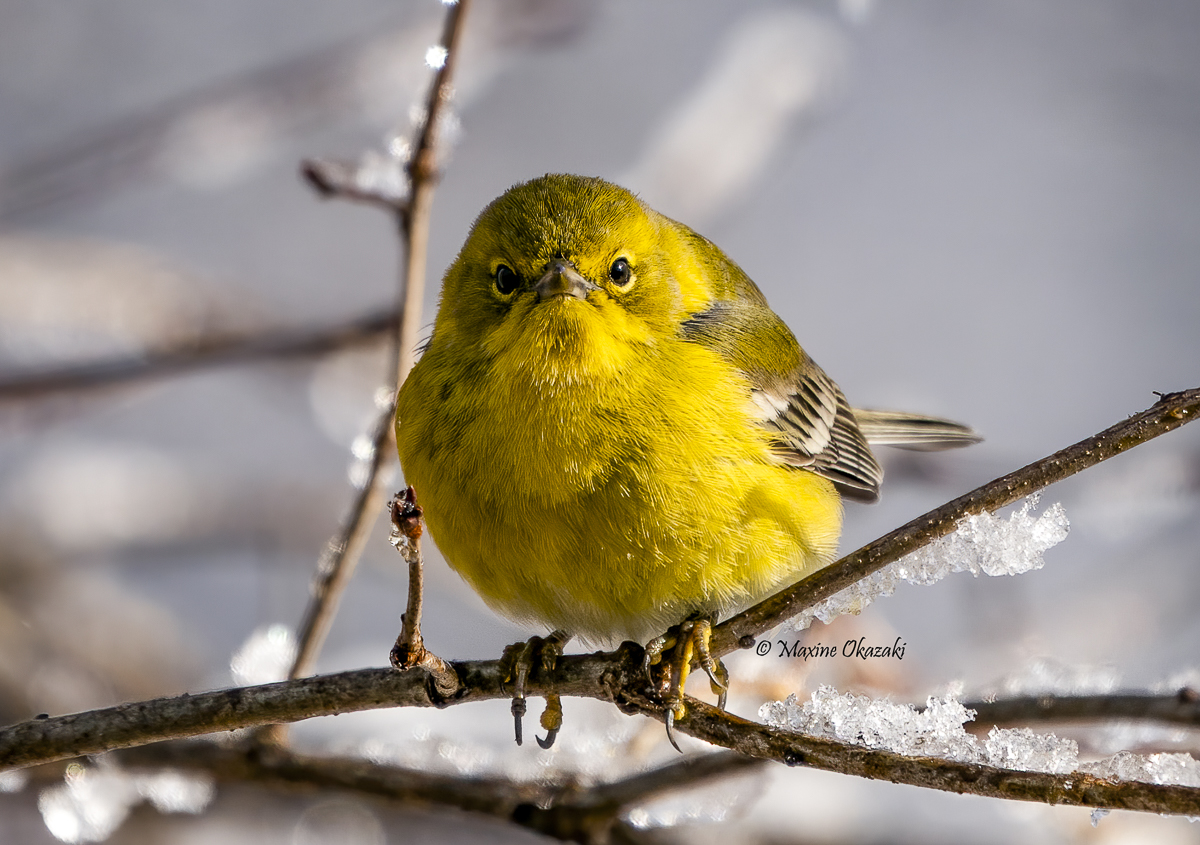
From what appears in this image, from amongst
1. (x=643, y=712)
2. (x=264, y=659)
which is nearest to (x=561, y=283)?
(x=643, y=712)

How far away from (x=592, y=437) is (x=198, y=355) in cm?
192

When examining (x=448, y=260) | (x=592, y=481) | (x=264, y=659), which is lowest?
(x=592, y=481)

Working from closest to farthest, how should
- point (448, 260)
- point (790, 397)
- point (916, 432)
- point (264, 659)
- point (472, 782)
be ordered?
1. point (472, 782)
2. point (790, 397)
3. point (264, 659)
4. point (916, 432)
5. point (448, 260)

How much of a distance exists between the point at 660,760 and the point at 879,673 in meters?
0.86

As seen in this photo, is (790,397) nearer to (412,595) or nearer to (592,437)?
(592,437)

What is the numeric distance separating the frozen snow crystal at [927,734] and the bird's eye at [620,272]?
1.33 metres

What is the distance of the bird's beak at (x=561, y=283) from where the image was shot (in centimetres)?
284

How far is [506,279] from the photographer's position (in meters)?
3.04

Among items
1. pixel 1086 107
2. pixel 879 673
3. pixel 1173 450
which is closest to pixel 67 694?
pixel 879 673

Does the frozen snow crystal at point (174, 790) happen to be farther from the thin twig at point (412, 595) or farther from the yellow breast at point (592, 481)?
the thin twig at point (412, 595)

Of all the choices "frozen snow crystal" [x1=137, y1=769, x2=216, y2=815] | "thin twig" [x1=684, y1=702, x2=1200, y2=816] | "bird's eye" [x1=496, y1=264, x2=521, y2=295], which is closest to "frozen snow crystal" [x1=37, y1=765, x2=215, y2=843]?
"frozen snow crystal" [x1=137, y1=769, x2=216, y2=815]

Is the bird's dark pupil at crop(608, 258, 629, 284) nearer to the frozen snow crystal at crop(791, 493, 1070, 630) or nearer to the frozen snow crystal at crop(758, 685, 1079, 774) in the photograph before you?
the frozen snow crystal at crop(791, 493, 1070, 630)

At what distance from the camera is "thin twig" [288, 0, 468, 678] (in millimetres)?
2652

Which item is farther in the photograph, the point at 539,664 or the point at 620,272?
the point at 620,272
